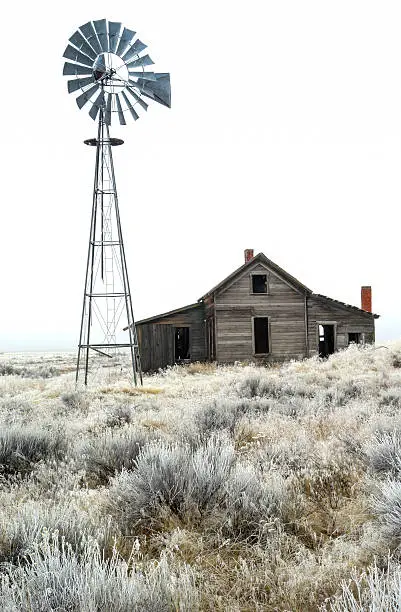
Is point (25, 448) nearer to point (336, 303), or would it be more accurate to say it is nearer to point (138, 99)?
point (138, 99)

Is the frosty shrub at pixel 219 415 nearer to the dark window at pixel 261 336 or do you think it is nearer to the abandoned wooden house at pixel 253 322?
the abandoned wooden house at pixel 253 322

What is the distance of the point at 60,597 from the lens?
271 centimetres

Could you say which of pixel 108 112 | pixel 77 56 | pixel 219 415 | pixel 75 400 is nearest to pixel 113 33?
pixel 77 56

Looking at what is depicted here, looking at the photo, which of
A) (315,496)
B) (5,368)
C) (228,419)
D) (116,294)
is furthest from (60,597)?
(5,368)

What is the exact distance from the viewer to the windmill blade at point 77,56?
64.9 ft

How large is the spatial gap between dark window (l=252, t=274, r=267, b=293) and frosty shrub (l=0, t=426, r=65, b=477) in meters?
22.1

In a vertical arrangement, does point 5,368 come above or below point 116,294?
below

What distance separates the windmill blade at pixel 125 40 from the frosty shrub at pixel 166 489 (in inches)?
709

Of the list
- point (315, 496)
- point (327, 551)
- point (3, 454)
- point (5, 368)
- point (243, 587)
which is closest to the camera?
point (243, 587)

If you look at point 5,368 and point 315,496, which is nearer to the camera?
point 315,496

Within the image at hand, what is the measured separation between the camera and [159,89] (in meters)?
19.6

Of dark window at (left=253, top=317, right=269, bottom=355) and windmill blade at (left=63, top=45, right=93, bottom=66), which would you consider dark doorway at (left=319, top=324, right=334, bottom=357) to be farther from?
windmill blade at (left=63, top=45, right=93, bottom=66)

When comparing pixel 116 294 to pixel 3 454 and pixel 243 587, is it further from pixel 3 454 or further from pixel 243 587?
pixel 243 587

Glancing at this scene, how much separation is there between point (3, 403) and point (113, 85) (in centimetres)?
1231
